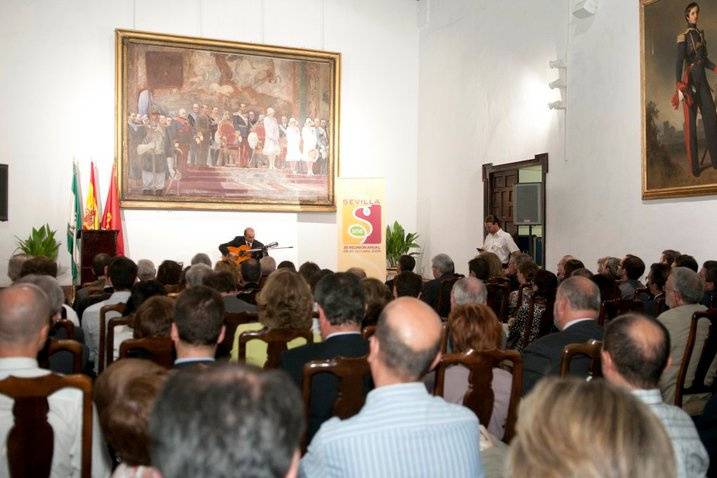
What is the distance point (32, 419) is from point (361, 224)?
909cm

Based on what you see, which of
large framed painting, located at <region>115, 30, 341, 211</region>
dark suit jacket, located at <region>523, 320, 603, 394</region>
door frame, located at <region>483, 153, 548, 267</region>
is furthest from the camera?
large framed painting, located at <region>115, 30, 341, 211</region>

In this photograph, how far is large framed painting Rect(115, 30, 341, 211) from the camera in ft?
40.1

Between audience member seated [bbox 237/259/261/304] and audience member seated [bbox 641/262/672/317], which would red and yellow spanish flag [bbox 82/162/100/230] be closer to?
audience member seated [bbox 237/259/261/304]

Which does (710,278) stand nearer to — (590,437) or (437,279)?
Answer: (437,279)

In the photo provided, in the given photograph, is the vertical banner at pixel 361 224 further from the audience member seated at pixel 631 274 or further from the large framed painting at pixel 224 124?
the audience member seated at pixel 631 274

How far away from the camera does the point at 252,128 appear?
13.1 m

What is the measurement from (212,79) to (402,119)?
4.09 meters

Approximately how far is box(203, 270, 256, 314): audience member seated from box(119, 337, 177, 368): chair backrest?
5.45ft

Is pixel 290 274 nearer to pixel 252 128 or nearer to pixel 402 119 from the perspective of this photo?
pixel 252 128

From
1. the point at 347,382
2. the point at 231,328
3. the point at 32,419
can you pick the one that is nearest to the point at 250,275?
the point at 231,328

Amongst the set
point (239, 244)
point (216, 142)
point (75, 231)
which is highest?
point (216, 142)

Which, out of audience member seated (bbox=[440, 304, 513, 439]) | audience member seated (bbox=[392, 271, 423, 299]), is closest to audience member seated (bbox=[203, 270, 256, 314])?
audience member seated (bbox=[392, 271, 423, 299])

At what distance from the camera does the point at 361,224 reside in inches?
436

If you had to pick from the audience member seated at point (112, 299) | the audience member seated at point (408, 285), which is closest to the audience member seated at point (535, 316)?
the audience member seated at point (408, 285)
